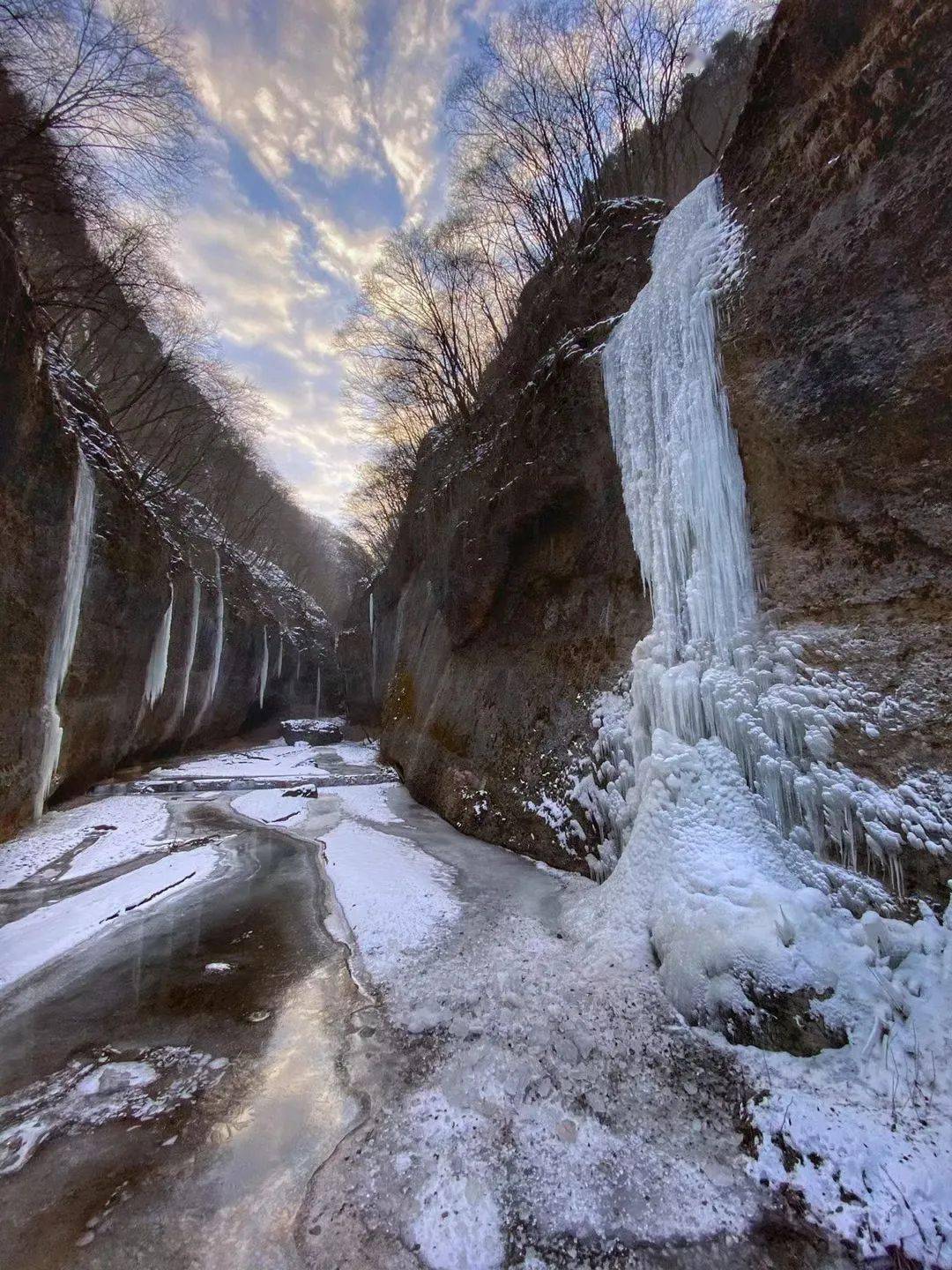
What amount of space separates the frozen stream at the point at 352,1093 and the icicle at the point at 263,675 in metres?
17.8

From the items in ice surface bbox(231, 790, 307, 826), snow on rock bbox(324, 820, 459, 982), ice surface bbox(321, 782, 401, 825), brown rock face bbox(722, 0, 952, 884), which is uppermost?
brown rock face bbox(722, 0, 952, 884)

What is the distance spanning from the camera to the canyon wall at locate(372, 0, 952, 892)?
136 inches

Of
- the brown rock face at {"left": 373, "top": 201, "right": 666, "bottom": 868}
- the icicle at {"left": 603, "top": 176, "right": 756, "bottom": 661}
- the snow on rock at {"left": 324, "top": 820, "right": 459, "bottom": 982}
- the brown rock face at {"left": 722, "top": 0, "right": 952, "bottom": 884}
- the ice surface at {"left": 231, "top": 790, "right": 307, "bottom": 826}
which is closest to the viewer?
the brown rock face at {"left": 722, "top": 0, "right": 952, "bottom": 884}

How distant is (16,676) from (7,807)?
1.83 meters

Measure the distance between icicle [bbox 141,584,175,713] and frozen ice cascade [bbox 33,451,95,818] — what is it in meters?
3.73

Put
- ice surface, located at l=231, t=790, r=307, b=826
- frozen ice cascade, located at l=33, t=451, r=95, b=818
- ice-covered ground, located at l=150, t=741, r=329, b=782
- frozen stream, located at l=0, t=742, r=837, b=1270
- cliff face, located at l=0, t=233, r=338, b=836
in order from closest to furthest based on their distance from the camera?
frozen stream, located at l=0, t=742, r=837, b=1270 → cliff face, located at l=0, t=233, r=338, b=836 → frozen ice cascade, located at l=33, t=451, r=95, b=818 → ice surface, located at l=231, t=790, r=307, b=826 → ice-covered ground, located at l=150, t=741, r=329, b=782

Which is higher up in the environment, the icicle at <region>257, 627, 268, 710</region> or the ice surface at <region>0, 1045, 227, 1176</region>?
the icicle at <region>257, 627, 268, 710</region>

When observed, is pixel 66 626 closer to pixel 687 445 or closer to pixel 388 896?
pixel 388 896

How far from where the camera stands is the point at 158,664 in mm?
13727

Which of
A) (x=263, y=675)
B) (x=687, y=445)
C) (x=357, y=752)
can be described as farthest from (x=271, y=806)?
(x=263, y=675)

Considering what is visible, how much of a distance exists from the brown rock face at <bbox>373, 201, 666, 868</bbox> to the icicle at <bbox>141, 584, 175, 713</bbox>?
7.55m

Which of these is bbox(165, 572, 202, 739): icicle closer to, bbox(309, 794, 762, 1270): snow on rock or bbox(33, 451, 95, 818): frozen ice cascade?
bbox(33, 451, 95, 818): frozen ice cascade

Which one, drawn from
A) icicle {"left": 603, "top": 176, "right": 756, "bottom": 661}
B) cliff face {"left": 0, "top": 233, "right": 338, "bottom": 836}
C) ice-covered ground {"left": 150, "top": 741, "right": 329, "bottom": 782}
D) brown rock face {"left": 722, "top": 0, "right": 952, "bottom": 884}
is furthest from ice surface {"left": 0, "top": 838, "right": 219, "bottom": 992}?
ice-covered ground {"left": 150, "top": 741, "right": 329, "bottom": 782}

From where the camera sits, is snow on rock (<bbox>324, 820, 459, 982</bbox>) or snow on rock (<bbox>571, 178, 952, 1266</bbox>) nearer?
snow on rock (<bbox>571, 178, 952, 1266</bbox>)
